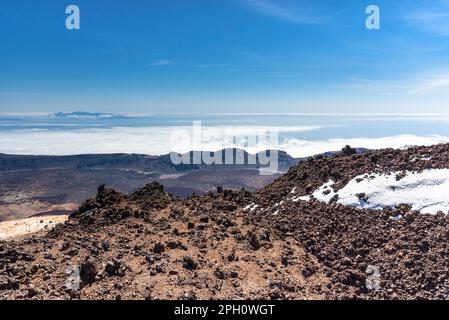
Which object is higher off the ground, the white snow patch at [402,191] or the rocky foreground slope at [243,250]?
the white snow patch at [402,191]

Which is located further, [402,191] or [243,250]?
[402,191]

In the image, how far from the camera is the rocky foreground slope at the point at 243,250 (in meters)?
11.4

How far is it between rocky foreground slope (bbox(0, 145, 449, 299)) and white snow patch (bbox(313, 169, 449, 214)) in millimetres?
357

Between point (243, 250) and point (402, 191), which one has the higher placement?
point (402, 191)

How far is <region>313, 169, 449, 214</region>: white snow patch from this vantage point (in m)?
14.3

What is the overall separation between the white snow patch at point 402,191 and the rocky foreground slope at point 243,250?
1.17 feet

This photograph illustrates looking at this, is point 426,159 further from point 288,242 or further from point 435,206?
point 288,242

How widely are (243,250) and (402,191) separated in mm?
6034

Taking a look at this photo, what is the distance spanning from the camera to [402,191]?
15148mm

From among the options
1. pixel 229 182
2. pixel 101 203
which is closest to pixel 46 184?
pixel 229 182

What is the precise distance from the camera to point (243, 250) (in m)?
13.6

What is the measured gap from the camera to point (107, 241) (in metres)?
13.8

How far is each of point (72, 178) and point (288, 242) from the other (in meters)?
146
